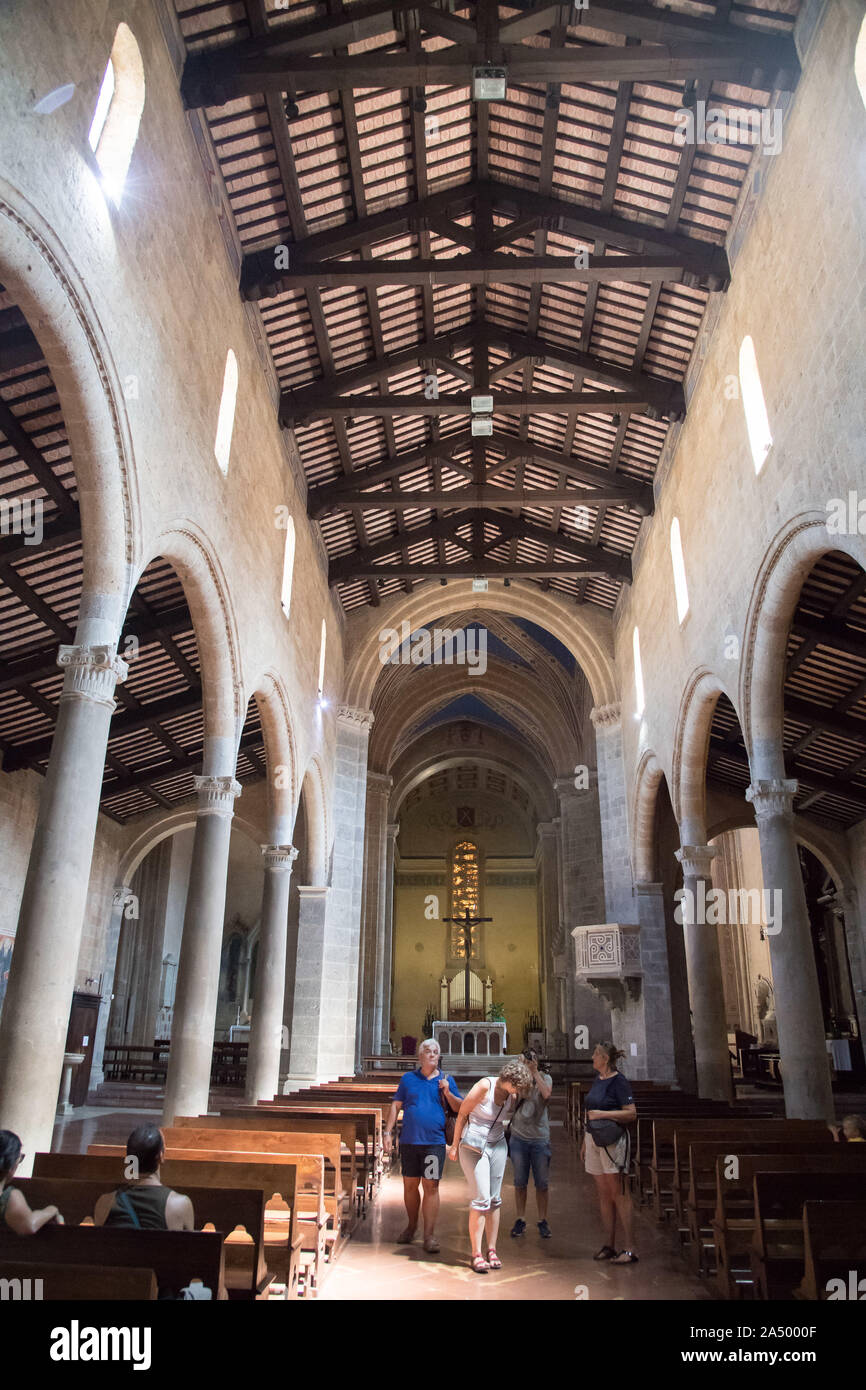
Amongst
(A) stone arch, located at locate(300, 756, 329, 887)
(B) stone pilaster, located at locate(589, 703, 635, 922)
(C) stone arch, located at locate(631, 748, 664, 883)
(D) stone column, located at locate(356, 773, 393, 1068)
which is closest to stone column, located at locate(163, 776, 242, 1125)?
(A) stone arch, located at locate(300, 756, 329, 887)

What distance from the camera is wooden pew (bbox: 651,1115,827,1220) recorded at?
8373mm

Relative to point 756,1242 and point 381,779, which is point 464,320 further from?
point 381,779

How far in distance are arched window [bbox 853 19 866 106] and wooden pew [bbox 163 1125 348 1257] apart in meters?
9.72

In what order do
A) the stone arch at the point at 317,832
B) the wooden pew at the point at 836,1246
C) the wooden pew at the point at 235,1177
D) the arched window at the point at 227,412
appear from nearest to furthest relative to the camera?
the wooden pew at the point at 836,1246
the wooden pew at the point at 235,1177
the arched window at the point at 227,412
the stone arch at the point at 317,832

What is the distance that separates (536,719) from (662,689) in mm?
13042

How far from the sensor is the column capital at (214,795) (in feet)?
40.9

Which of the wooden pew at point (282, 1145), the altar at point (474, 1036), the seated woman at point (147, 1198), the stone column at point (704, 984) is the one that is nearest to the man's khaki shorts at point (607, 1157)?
the wooden pew at point (282, 1145)

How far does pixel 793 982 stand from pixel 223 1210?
789cm

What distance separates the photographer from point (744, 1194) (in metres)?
6.68

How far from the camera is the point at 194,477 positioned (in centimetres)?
1059

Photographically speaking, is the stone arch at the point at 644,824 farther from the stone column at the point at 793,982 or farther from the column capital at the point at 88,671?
the column capital at the point at 88,671

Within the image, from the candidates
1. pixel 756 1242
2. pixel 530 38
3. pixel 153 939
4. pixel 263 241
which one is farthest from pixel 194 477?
pixel 153 939

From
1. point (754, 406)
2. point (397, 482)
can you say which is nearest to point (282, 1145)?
point (754, 406)

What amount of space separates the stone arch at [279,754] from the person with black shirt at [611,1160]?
894 centimetres
